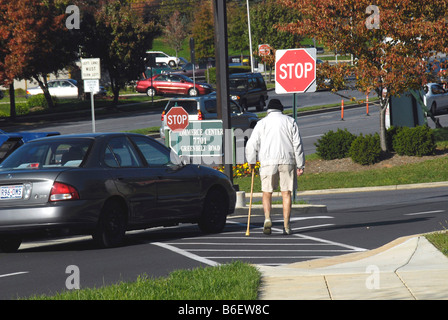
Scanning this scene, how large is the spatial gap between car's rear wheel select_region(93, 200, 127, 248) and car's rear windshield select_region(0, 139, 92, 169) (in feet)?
2.36

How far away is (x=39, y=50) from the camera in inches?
1828

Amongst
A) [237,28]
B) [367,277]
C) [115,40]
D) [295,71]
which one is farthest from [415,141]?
[237,28]

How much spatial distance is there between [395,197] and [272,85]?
46.6m

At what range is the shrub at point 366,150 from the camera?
2592 centimetres

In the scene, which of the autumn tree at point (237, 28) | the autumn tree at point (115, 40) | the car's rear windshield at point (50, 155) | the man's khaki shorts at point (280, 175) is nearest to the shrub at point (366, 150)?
the man's khaki shorts at point (280, 175)

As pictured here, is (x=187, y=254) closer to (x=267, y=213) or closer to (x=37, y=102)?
(x=267, y=213)

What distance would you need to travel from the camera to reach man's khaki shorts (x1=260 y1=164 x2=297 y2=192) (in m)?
12.5

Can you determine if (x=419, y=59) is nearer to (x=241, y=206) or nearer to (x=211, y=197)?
(x=241, y=206)

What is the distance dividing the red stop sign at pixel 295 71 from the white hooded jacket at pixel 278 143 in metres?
5.76

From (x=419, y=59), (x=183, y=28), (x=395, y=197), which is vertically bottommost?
(x=395, y=197)

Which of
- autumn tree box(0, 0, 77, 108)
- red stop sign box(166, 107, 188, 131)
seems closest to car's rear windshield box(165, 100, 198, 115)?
red stop sign box(166, 107, 188, 131)

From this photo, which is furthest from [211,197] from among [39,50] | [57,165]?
[39,50]

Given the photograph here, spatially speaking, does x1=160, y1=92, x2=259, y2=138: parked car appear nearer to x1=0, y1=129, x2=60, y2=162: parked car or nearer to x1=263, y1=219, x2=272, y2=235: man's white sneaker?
x1=0, y1=129, x2=60, y2=162: parked car

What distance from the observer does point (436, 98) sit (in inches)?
1535
